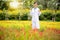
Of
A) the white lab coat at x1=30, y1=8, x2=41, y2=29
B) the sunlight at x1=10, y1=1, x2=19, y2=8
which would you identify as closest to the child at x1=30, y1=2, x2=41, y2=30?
the white lab coat at x1=30, y1=8, x2=41, y2=29

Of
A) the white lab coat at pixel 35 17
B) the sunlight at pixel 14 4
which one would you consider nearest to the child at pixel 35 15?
the white lab coat at pixel 35 17

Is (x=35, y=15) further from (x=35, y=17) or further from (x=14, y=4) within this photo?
(x=14, y=4)

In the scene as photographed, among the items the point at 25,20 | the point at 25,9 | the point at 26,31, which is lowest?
the point at 26,31

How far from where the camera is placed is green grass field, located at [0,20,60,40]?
255cm

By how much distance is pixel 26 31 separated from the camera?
8.48ft

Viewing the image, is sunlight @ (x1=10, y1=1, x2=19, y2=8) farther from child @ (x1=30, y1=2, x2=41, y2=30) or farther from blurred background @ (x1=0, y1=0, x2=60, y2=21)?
child @ (x1=30, y1=2, x2=41, y2=30)

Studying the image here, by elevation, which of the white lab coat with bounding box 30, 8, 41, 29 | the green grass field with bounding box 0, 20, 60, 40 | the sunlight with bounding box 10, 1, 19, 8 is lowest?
the green grass field with bounding box 0, 20, 60, 40

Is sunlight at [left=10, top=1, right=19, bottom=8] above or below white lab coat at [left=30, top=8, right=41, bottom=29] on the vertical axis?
above

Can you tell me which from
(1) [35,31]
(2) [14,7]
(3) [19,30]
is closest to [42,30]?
(1) [35,31]

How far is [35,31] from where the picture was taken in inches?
102

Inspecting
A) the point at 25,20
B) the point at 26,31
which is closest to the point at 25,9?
the point at 25,20

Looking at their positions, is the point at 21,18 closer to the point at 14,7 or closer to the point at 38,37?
the point at 14,7

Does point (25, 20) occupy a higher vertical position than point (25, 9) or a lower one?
lower

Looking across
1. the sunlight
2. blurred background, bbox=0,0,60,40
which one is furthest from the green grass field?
the sunlight
